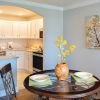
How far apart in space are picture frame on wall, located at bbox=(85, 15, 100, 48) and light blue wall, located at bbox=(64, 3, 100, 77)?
15 centimetres

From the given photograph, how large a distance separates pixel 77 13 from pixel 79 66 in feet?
5.54

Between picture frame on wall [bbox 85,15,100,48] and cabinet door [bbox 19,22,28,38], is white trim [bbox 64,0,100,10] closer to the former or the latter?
picture frame on wall [bbox 85,15,100,48]

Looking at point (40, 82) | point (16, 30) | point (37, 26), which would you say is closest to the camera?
point (40, 82)

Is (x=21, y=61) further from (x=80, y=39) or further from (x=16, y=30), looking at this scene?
(x=80, y=39)

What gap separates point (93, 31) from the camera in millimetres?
4543

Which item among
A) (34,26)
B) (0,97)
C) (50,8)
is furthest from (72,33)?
(0,97)

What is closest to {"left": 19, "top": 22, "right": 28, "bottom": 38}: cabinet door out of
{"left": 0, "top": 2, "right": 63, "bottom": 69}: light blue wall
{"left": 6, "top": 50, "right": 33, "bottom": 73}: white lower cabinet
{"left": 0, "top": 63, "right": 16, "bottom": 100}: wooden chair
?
{"left": 6, "top": 50, "right": 33, "bottom": 73}: white lower cabinet

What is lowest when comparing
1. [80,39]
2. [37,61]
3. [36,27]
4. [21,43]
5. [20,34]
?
[37,61]

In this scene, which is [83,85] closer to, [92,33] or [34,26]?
[92,33]

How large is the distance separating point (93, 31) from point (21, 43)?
4.24 meters

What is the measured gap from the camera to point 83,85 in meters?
2.17

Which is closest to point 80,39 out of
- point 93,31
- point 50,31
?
point 93,31

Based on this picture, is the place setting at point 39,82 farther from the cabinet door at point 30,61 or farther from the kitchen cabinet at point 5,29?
the kitchen cabinet at point 5,29

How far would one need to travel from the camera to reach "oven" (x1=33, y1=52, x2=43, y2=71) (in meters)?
6.08
